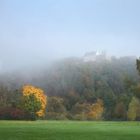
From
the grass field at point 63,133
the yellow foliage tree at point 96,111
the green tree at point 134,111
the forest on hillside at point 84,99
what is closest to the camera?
the grass field at point 63,133

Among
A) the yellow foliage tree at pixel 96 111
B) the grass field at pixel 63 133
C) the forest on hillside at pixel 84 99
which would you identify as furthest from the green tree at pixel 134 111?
the grass field at pixel 63 133

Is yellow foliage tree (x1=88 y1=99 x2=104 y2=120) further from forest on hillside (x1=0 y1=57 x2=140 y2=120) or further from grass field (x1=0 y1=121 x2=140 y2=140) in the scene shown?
grass field (x1=0 y1=121 x2=140 y2=140)

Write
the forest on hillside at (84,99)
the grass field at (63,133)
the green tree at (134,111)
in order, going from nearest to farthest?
the grass field at (63,133), the green tree at (134,111), the forest on hillside at (84,99)

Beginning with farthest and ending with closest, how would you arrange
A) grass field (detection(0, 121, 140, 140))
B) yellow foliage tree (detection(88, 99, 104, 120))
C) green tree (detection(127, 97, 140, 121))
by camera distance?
yellow foliage tree (detection(88, 99, 104, 120)) < green tree (detection(127, 97, 140, 121)) < grass field (detection(0, 121, 140, 140))

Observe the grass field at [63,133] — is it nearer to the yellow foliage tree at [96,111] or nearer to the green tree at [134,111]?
the green tree at [134,111]

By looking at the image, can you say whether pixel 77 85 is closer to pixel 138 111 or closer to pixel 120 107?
pixel 120 107

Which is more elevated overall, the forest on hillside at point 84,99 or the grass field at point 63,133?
the forest on hillside at point 84,99

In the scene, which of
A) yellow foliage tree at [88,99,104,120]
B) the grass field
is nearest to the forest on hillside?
yellow foliage tree at [88,99,104,120]

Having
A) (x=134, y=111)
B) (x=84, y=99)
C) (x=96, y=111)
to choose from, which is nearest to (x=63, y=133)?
(x=134, y=111)

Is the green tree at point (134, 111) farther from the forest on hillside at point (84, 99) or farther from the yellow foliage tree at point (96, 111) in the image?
the yellow foliage tree at point (96, 111)

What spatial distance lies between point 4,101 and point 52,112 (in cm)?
1624

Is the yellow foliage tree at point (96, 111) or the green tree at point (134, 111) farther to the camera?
the yellow foliage tree at point (96, 111)

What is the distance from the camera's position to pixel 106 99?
144m

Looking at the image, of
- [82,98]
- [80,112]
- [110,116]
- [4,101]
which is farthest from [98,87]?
Result: [4,101]
